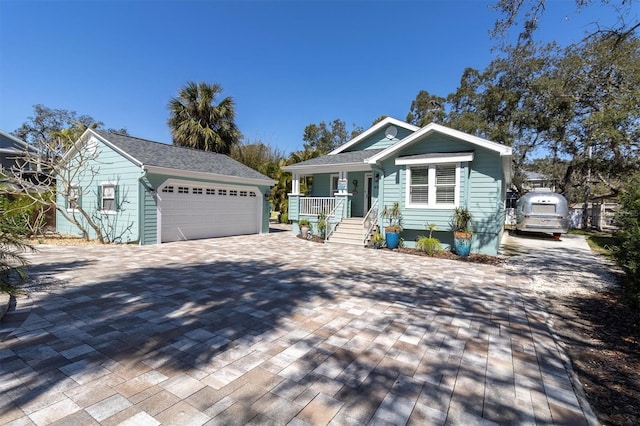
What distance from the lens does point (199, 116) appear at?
19594 millimetres

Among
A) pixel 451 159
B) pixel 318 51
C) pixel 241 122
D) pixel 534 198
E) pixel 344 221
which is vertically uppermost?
pixel 318 51

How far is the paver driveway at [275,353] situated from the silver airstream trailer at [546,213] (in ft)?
38.4

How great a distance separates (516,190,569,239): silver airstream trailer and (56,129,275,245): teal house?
1437cm

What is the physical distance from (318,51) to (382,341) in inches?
661

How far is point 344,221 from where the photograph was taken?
12.9 m

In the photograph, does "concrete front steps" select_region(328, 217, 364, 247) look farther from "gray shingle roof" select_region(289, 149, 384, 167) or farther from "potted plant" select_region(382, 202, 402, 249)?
"gray shingle roof" select_region(289, 149, 384, 167)

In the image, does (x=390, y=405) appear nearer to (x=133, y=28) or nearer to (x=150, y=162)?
(x=150, y=162)

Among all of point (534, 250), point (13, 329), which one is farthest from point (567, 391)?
point (534, 250)

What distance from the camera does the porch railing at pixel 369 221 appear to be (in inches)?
460

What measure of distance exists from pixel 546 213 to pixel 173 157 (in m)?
18.1

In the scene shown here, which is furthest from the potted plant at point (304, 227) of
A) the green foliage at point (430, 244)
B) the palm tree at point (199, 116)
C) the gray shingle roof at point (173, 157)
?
the palm tree at point (199, 116)

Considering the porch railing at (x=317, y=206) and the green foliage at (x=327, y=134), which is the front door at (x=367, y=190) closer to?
the porch railing at (x=317, y=206)

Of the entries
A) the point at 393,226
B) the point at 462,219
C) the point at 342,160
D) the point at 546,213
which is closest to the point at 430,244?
the point at 462,219

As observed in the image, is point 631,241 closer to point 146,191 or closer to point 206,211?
point 146,191
